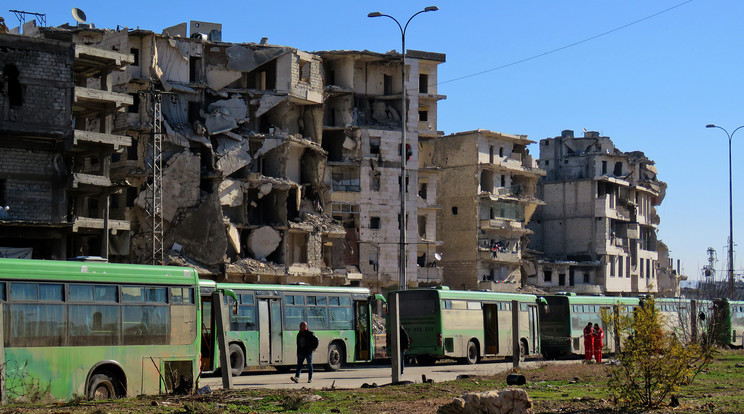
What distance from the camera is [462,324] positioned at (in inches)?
1416

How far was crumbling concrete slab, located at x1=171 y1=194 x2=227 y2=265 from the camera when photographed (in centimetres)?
5531

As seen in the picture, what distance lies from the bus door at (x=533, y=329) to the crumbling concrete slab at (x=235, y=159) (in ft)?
78.6

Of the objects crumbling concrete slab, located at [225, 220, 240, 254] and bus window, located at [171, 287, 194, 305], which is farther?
crumbling concrete slab, located at [225, 220, 240, 254]

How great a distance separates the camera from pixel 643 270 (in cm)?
9419

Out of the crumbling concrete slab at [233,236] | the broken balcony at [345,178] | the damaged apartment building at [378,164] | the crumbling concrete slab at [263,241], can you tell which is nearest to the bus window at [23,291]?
the crumbling concrete slab at [233,236]

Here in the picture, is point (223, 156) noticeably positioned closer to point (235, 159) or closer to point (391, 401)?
point (235, 159)

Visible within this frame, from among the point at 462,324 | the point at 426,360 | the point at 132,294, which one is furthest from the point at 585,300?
A: the point at 132,294

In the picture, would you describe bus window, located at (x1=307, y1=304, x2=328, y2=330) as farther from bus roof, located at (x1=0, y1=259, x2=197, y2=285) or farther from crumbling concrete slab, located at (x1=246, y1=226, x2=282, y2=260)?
crumbling concrete slab, located at (x1=246, y1=226, x2=282, y2=260)

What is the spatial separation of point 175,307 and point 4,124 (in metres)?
20.7

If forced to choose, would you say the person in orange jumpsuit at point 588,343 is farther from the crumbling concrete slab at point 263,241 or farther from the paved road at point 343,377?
the crumbling concrete slab at point 263,241

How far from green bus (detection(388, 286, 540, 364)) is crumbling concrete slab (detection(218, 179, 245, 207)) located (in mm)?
23331

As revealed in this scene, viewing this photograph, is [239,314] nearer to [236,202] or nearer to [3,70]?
[3,70]

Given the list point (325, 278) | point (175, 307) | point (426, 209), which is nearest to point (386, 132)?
point (426, 209)

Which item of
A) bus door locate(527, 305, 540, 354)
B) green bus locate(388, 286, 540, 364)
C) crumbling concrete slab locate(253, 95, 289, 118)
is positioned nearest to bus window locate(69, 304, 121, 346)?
green bus locate(388, 286, 540, 364)
